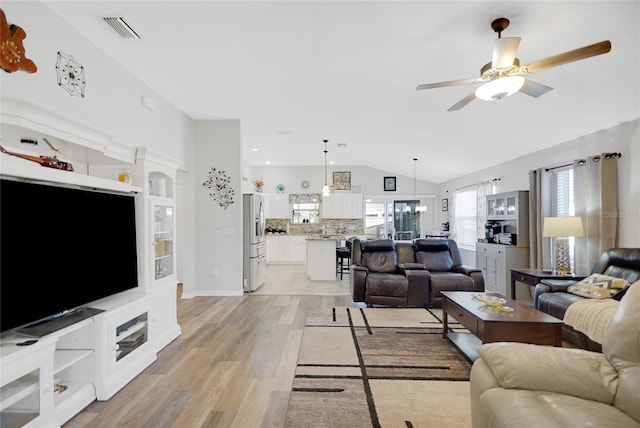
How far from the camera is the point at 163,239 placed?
3318mm

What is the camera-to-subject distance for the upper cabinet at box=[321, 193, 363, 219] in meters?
9.09

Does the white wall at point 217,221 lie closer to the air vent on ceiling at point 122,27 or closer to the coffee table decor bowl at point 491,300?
the air vent on ceiling at point 122,27

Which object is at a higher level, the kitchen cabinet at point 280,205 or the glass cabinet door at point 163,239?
the kitchen cabinet at point 280,205

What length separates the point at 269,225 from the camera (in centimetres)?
938

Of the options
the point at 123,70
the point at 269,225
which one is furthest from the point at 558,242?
the point at 269,225

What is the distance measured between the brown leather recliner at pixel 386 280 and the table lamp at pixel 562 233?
66.8 inches

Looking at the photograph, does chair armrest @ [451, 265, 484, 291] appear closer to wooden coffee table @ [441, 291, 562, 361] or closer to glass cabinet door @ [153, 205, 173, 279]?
wooden coffee table @ [441, 291, 562, 361]

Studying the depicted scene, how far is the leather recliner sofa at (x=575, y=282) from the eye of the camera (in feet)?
9.75

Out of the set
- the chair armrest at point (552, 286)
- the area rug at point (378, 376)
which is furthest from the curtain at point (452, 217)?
the area rug at point (378, 376)

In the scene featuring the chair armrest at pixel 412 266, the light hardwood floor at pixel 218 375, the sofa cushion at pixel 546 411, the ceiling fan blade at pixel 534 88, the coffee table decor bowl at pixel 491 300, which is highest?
the ceiling fan blade at pixel 534 88

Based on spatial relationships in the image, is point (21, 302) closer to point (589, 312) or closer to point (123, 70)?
point (123, 70)

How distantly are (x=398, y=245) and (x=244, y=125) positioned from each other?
3476mm

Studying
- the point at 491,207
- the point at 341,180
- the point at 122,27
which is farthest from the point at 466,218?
the point at 122,27

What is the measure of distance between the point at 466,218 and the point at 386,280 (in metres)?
4.23
